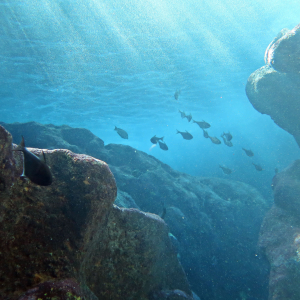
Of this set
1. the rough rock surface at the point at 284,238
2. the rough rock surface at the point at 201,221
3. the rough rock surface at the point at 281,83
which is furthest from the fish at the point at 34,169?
the rough rock surface at the point at 281,83

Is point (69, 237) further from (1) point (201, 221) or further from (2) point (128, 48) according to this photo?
(2) point (128, 48)

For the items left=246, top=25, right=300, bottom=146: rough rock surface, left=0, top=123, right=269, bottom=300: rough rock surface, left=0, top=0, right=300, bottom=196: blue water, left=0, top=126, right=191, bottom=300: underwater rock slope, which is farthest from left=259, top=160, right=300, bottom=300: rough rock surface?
left=0, top=0, right=300, bottom=196: blue water

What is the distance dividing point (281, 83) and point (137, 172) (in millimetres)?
9945

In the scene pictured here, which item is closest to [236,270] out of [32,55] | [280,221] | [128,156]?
[280,221]

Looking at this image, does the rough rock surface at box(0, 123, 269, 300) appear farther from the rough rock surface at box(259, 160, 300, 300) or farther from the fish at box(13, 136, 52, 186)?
the fish at box(13, 136, 52, 186)

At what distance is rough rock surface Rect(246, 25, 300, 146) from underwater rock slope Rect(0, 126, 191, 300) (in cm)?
1052

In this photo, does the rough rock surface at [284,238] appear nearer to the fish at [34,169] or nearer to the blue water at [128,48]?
the fish at [34,169]

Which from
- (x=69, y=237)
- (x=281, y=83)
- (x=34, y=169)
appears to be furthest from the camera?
(x=281, y=83)

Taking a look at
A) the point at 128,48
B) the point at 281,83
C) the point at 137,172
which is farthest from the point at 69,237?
the point at 128,48

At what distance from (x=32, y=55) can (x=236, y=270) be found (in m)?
21.0

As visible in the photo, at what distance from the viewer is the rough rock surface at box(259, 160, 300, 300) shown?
649cm

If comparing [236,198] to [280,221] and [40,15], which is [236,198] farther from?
[40,15]

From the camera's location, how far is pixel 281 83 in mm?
10250

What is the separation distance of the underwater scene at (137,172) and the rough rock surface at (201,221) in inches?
2.9
